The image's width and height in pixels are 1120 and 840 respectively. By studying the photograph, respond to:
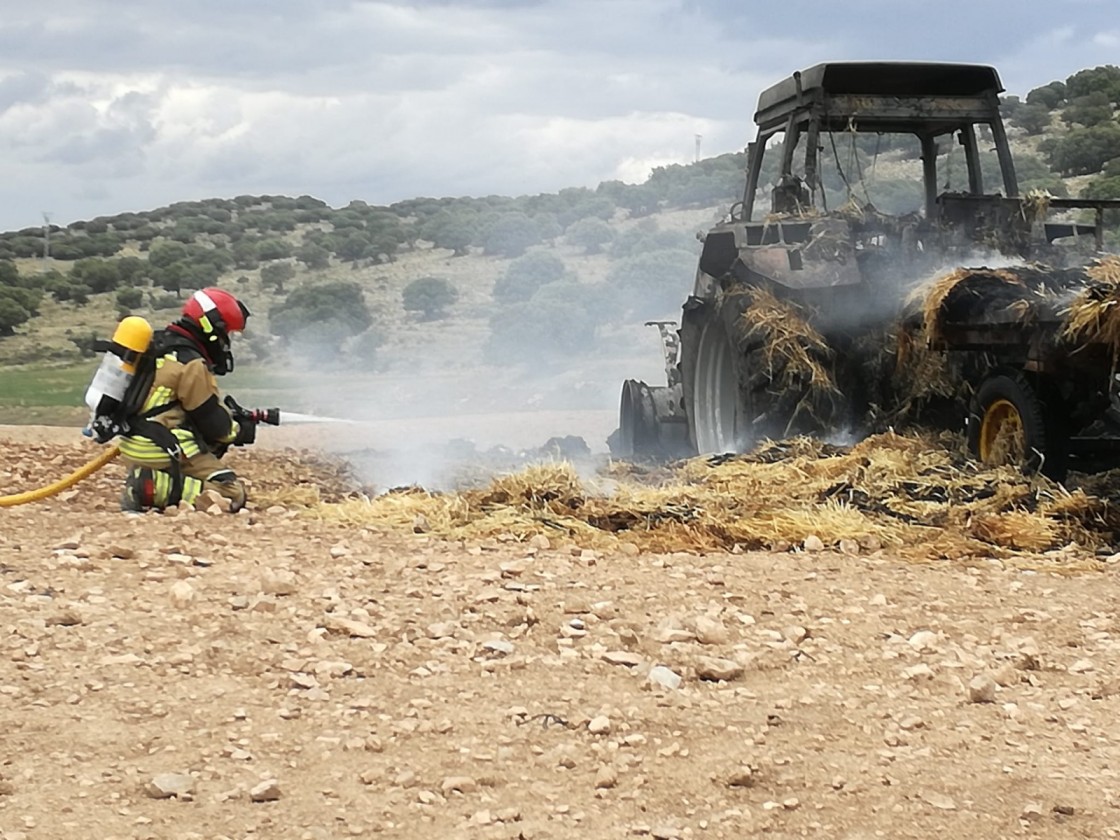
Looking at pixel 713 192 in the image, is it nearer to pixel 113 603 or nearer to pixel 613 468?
pixel 613 468

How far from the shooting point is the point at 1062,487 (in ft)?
25.0

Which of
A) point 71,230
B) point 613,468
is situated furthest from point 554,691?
point 71,230

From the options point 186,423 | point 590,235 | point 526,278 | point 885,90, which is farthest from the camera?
point 590,235

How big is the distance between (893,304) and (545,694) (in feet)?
17.7

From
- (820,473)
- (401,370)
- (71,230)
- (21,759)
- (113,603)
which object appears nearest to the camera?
(21,759)

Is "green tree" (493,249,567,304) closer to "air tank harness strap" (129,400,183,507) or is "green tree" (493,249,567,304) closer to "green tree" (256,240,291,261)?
"green tree" (256,240,291,261)

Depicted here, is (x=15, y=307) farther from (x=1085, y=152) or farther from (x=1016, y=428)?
(x=1016, y=428)

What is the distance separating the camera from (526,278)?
3850 cm

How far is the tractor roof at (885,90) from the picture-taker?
10602 mm

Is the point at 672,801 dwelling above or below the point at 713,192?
below

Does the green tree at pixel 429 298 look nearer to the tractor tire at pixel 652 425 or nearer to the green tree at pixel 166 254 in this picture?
the green tree at pixel 166 254

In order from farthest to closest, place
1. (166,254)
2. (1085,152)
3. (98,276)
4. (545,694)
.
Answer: (166,254), (98,276), (1085,152), (545,694)

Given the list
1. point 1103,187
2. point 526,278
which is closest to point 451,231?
point 526,278

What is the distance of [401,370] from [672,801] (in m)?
25.9
